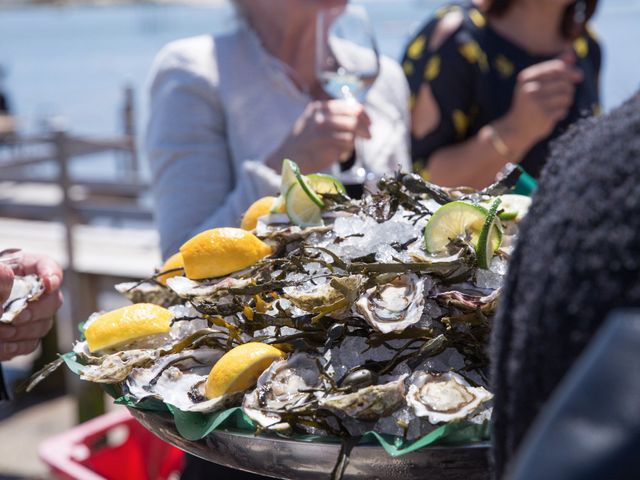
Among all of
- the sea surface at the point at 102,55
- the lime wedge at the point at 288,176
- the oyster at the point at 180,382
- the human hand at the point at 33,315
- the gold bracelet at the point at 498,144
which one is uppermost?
the lime wedge at the point at 288,176

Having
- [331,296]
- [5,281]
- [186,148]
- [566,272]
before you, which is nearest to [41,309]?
[5,281]

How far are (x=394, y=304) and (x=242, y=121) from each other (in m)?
0.97

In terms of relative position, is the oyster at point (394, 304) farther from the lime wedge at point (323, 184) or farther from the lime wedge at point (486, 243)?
the lime wedge at point (323, 184)

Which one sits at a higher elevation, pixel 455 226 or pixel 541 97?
pixel 455 226

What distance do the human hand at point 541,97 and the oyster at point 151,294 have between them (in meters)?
1.22

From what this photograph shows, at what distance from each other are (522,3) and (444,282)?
1.60 metres

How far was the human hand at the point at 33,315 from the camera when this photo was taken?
1.04 metres

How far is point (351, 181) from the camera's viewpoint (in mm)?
1389

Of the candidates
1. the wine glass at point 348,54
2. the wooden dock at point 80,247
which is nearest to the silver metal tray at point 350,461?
the wine glass at point 348,54

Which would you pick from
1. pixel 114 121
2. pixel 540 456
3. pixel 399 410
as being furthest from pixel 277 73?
pixel 114 121

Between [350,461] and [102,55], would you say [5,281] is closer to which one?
[350,461]

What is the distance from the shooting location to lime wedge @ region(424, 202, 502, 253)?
803mm

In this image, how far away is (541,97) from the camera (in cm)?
192

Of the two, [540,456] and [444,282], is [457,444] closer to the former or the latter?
[444,282]
